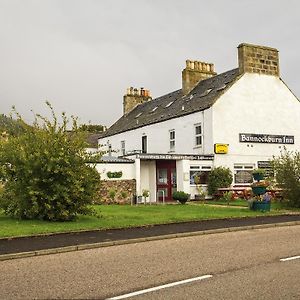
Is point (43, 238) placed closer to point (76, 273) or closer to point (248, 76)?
point (76, 273)

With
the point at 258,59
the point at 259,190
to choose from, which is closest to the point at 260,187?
the point at 259,190

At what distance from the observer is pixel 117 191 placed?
27.5 m

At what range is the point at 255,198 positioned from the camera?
20094 mm

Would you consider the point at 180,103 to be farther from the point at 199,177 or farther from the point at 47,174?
the point at 47,174

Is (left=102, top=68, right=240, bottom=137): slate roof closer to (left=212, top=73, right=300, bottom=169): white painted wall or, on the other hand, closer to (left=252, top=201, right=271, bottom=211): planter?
(left=212, top=73, right=300, bottom=169): white painted wall

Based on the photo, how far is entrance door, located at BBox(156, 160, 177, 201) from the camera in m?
30.3

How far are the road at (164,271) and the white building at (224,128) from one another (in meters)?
18.3

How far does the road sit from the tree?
512 centimetres

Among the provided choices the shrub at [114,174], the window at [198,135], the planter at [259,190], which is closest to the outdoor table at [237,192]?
the window at [198,135]

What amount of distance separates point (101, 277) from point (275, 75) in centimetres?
2936

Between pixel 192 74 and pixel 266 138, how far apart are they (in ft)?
29.9

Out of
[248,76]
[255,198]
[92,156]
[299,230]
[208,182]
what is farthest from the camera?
[248,76]

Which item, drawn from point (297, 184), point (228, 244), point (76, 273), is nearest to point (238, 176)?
point (297, 184)

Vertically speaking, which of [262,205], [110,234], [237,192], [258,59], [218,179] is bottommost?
[110,234]
